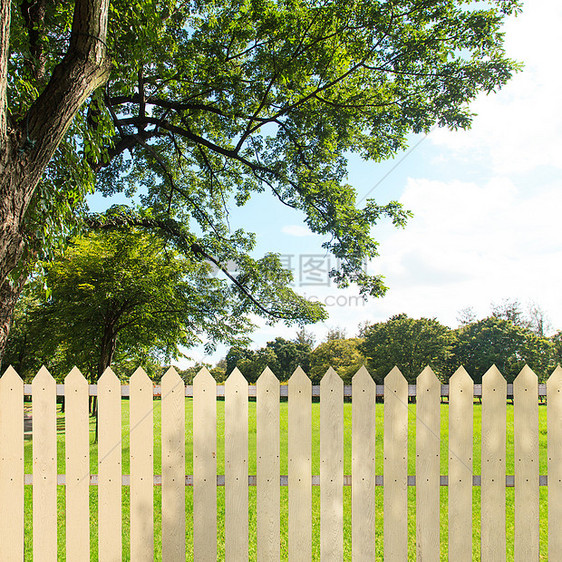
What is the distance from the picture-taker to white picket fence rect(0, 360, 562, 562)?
3713 millimetres

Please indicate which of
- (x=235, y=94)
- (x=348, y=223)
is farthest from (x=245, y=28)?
(x=348, y=223)

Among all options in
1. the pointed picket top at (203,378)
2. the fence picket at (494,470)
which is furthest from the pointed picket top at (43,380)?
the fence picket at (494,470)

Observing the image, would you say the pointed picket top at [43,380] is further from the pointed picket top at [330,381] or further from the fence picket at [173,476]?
the pointed picket top at [330,381]

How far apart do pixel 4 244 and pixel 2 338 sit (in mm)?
2373

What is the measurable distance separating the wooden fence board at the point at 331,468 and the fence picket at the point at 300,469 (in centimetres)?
13

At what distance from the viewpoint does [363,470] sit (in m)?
3.71

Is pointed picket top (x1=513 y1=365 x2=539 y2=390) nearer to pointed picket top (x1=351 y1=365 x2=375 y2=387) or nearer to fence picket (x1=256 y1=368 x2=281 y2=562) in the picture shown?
pointed picket top (x1=351 y1=365 x2=375 y2=387)

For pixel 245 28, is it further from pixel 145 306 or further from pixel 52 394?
pixel 52 394

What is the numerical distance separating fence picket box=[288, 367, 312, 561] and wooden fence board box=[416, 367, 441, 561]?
952mm

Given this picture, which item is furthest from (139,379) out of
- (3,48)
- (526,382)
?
(526,382)

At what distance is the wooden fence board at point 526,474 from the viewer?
3.83 metres

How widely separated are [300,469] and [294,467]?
0.17 feet

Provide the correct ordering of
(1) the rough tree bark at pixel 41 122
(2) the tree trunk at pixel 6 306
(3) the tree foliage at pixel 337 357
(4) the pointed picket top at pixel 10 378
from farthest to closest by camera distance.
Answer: (3) the tree foliage at pixel 337 357 → (2) the tree trunk at pixel 6 306 → (4) the pointed picket top at pixel 10 378 → (1) the rough tree bark at pixel 41 122

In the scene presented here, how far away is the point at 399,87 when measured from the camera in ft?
29.7
